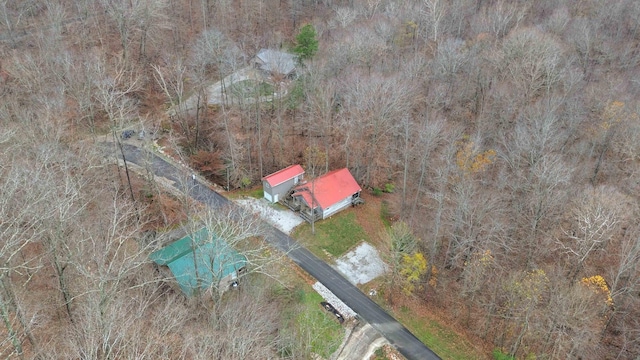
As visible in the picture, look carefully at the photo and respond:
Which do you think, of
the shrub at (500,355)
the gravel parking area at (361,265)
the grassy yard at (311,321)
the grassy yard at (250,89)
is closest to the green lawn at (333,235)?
the gravel parking area at (361,265)

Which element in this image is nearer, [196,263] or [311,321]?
[196,263]

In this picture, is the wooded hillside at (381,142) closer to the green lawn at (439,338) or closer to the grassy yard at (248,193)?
the grassy yard at (248,193)

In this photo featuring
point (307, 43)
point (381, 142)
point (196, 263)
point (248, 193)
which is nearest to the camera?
point (196, 263)

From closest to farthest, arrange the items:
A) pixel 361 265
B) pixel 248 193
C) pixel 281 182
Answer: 1. pixel 361 265
2. pixel 281 182
3. pixel 248 193

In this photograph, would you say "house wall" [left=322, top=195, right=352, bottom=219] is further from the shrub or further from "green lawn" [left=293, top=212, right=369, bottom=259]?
the shrub

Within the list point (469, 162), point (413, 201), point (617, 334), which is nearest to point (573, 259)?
point (617, 334)

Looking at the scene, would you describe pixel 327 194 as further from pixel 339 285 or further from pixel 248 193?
pixel 339 285

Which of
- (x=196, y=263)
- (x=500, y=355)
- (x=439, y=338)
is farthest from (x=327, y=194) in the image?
(x=500, y=355)
